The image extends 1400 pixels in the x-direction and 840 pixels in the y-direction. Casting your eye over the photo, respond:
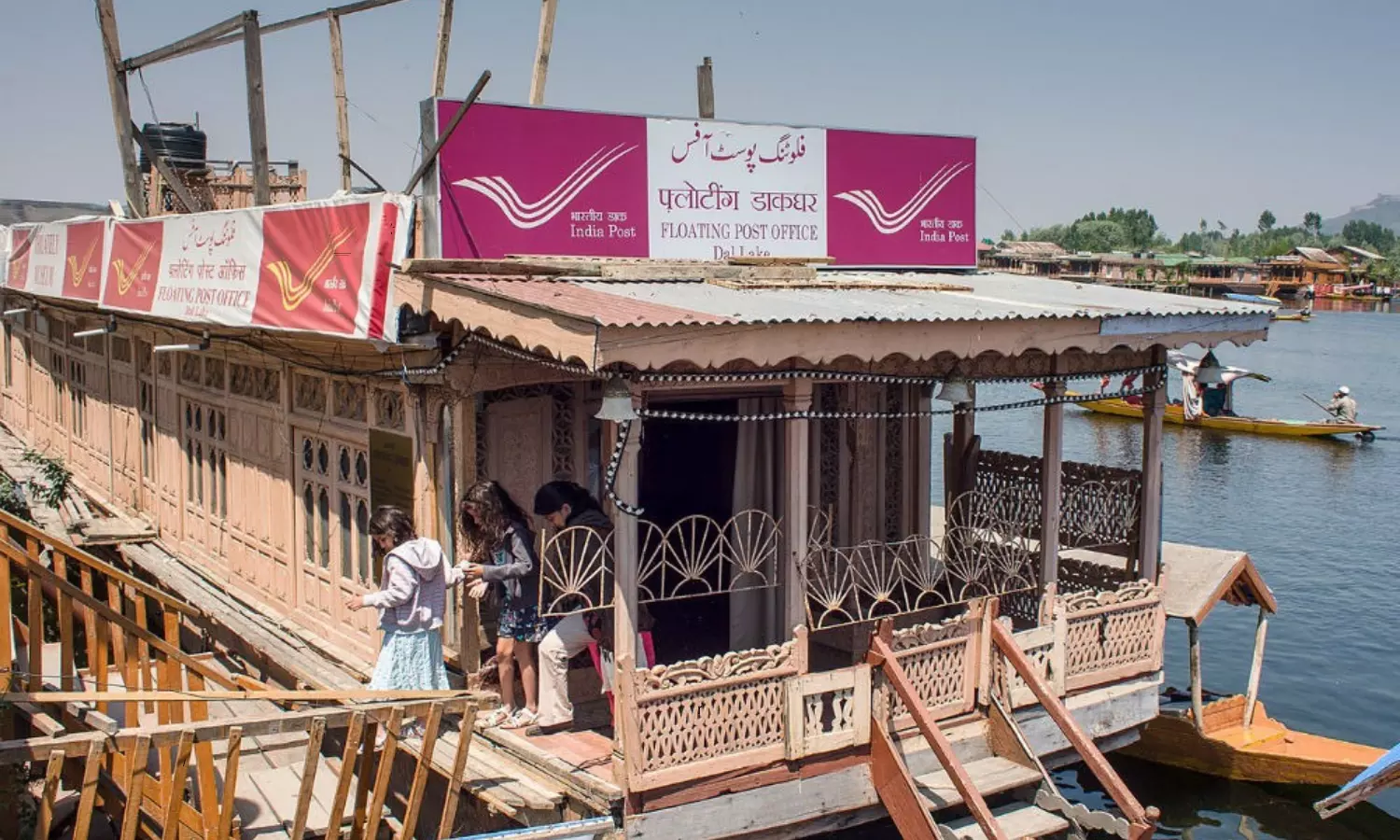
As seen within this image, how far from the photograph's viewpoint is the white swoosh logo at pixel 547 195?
736cm

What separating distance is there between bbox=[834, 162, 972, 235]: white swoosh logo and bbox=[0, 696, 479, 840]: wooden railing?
480cm

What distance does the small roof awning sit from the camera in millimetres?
9844

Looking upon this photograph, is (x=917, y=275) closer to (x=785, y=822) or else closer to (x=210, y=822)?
(x=785, y=822)

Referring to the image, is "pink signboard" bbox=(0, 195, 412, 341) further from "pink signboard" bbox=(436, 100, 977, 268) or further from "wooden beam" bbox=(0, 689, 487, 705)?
"wooden beam" bbox=(0, 689, 487, 705)

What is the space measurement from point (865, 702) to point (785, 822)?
72 centimetres

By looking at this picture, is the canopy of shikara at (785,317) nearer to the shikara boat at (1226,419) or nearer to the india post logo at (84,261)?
the india post logo at (84,261)

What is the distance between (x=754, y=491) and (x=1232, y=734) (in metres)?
5.36

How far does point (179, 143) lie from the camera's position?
15945 millimetres

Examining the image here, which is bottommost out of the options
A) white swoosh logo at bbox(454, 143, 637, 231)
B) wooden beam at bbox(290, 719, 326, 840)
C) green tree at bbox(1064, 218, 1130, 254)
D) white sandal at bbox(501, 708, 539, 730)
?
white sandal at bbox(501, 708, 539, 730)

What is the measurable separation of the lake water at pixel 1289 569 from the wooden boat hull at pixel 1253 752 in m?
0.25

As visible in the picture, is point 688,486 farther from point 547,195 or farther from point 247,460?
point 247,460

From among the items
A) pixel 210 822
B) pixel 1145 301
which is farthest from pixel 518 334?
pixel 1145 301

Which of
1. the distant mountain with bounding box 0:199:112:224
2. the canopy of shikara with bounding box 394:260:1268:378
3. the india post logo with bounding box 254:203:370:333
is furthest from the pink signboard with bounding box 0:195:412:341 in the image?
the distant mountain with bounding box 0:199:112:224

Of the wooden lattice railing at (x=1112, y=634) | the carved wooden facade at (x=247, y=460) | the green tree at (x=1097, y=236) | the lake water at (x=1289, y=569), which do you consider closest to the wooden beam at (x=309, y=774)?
the carved wooden facade at (x=247, y=460)
